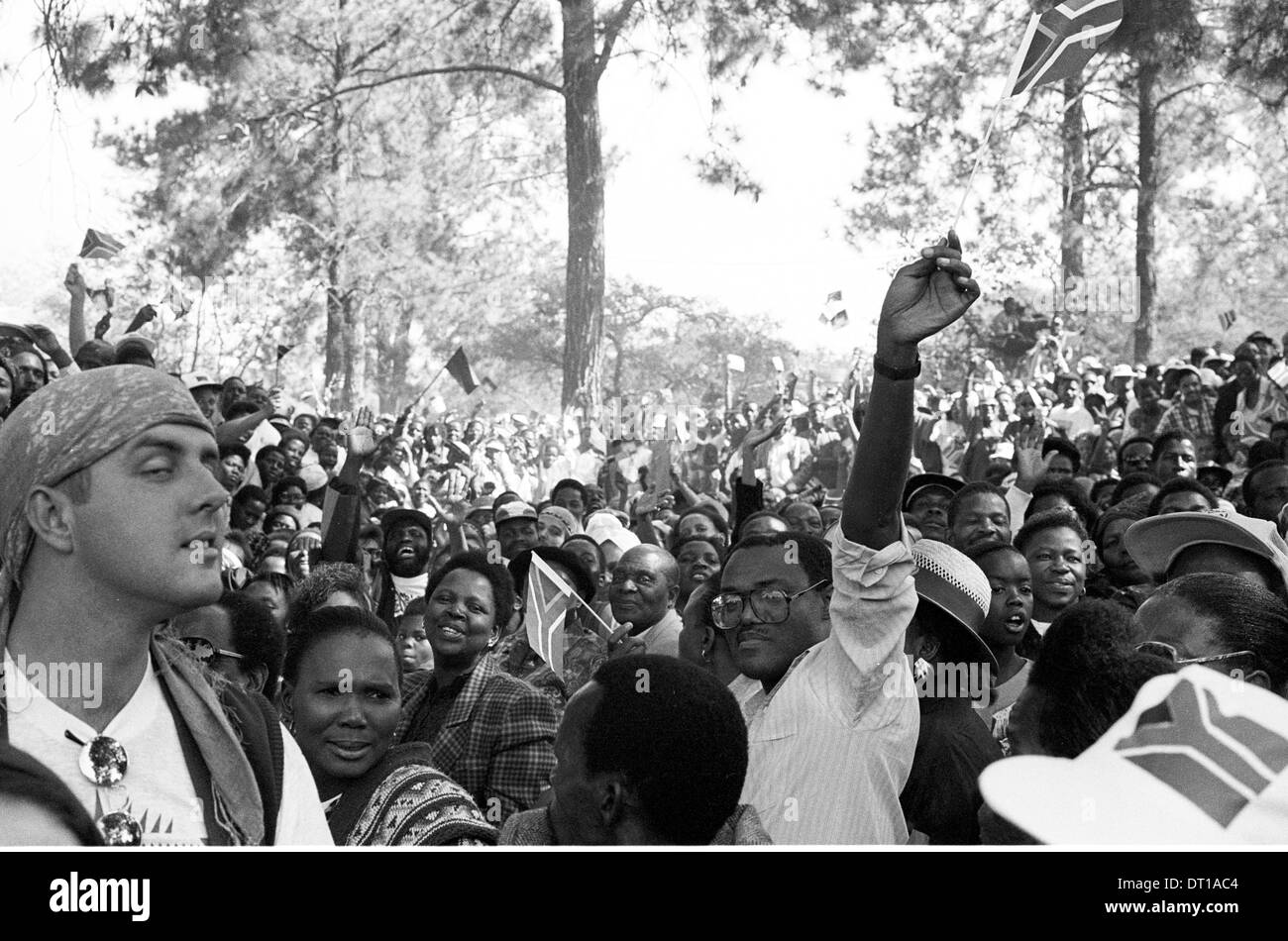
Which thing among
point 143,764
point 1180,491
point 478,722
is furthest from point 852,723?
point 1180,491

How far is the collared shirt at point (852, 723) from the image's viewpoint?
7.96ft

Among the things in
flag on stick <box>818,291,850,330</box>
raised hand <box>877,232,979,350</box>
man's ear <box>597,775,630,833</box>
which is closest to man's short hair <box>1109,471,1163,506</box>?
flag on stick <box>818,291,850,330</box>

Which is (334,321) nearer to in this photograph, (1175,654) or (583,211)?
(583,211)

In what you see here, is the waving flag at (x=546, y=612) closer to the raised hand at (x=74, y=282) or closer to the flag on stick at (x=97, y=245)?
the flag on stick at (x=97, y=245)

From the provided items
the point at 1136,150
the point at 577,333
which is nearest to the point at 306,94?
the point at 577,333

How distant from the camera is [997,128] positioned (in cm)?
996

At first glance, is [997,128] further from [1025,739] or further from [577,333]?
[1025,739]

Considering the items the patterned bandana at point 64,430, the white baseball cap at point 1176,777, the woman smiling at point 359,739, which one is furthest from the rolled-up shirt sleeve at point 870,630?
the white baseball cap at point 1176,777

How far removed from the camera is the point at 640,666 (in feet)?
A: 7.09

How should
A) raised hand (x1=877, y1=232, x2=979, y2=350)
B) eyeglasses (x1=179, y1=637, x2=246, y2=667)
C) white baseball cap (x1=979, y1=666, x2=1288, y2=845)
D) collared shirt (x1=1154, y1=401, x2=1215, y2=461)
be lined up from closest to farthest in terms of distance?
white baseball cap (x1=979, y1=666, x2=1288, y2=845) → raised hand (x1=877, y1=232, x2=979, y2=350) → eyeglasses (x1=179, y1=637, x2=246, y2=667) → collared shirt (x1=1154, y1=401, x2=1215, y2=461)

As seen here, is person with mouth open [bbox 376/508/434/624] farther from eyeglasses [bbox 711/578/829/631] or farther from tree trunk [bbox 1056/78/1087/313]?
tree trunk [bbox 1056/78/1087/313]

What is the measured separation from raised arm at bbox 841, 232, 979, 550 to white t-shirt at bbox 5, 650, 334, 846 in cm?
100

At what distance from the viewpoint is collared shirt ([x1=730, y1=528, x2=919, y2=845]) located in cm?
243

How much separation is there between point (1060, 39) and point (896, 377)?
1.07 metres
